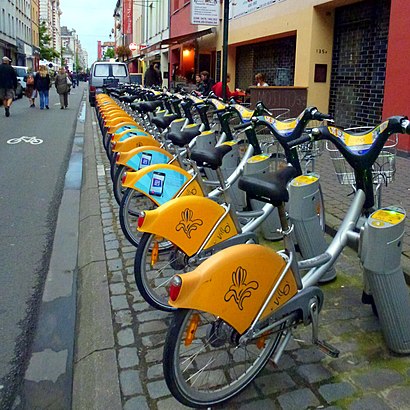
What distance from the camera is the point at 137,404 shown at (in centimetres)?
241

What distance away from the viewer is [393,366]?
8.82 ft

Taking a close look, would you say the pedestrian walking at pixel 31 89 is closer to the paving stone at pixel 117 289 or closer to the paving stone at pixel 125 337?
the paving stone at pixel 117 289

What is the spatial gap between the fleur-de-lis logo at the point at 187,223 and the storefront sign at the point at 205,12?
11439 millimetres

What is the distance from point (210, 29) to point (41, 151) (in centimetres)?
1037

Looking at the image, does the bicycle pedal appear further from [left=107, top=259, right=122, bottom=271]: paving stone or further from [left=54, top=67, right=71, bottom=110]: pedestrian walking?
[left=54, top=67, right=71, bottom=110]: pedestrian walking

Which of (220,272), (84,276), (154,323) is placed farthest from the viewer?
(84,276)

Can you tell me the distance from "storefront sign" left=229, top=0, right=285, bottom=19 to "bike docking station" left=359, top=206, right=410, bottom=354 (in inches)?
464

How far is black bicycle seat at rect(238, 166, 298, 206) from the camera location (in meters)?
2.29

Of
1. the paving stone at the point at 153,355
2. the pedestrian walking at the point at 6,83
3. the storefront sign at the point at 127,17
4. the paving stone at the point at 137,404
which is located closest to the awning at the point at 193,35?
the pedestrian walking at the point at 6,83

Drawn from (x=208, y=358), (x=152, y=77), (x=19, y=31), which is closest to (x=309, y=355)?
(x=208, y=358)

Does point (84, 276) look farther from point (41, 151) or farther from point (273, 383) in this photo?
point (41, 151)

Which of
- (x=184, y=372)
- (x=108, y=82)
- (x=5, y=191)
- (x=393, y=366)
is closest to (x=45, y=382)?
(x=184, y=372)

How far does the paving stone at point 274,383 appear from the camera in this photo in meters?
2.51

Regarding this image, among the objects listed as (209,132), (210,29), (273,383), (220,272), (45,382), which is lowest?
(45,382)
